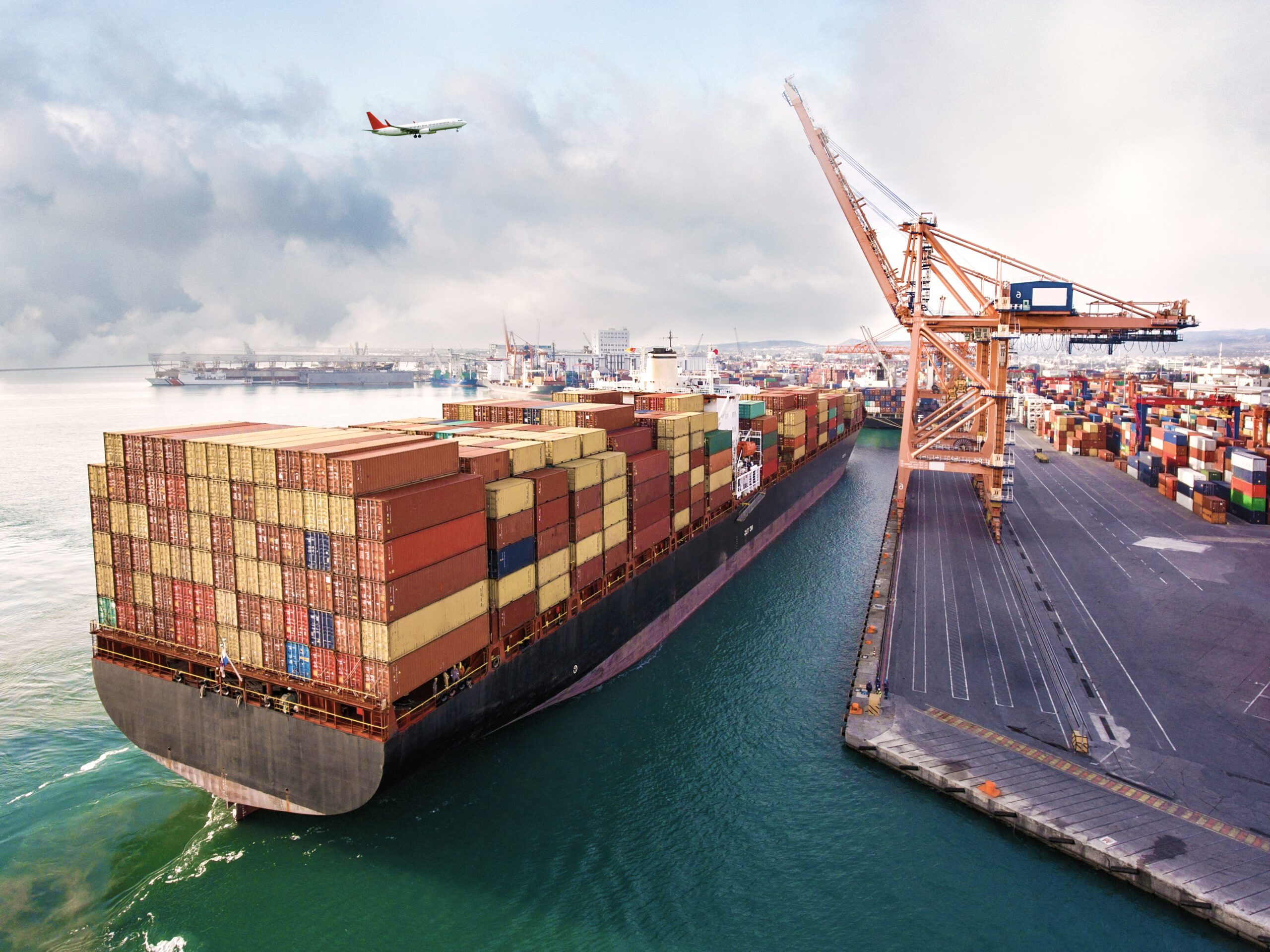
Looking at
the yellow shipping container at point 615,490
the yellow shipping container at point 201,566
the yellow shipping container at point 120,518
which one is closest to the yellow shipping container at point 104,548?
the yellow shipping container at point 120,518

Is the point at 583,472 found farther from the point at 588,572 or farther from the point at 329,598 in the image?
the point at 329,598

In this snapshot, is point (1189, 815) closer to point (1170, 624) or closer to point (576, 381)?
point (1170, 624)

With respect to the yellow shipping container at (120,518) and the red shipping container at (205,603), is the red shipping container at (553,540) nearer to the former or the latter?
the red shipping container at (205,603)

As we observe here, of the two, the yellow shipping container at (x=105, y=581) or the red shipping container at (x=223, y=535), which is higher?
the red shipping container at (x=223, y=535)

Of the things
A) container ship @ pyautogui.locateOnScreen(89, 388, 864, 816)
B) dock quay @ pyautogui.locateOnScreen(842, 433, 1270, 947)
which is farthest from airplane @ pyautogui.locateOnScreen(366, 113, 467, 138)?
dock quay @ pyautogui.locateOnScreen(842, 433, 1270, 947)

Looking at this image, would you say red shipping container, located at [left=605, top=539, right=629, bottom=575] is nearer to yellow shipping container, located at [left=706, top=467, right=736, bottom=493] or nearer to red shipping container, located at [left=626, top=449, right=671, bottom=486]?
red shipping container, located at [left=626, top=449, right=671, bottom=486]

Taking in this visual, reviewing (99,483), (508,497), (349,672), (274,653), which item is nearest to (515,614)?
(508,497)
